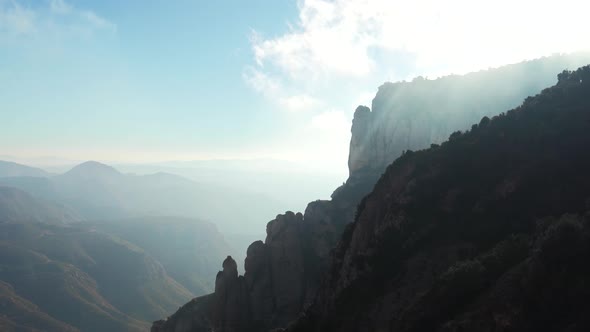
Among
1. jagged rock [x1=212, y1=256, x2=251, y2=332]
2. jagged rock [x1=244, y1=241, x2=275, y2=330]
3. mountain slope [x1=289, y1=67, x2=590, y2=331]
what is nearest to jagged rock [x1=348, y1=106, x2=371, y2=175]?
jagged rock [x1=244, y1=241, x2=275, y2=330]

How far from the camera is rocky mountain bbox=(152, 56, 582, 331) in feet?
182

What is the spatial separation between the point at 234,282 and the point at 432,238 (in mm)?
52079

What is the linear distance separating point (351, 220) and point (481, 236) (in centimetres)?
5872

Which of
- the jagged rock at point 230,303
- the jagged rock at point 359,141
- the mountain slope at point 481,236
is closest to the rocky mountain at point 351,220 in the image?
the jagged rock at point 230,303

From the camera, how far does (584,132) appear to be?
47.9 m

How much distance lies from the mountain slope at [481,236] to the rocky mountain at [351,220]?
0.60 metres

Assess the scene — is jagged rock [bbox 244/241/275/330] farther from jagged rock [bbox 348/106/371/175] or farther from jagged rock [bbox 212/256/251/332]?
jagged rock [bbox 348/106/371/175]

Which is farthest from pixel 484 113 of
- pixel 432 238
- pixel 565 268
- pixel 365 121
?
pixel 565 268

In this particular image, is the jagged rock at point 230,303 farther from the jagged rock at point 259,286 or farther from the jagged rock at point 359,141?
the jagged rock at point 359,141

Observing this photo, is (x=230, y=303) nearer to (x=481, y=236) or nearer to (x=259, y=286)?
(x=259, y=286)

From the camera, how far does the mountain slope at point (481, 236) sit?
23.6 meters

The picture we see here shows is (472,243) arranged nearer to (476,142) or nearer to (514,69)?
(476,142)

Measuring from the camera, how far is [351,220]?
98.8 meters

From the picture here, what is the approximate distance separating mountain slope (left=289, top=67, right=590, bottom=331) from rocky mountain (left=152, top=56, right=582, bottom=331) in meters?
0.60
